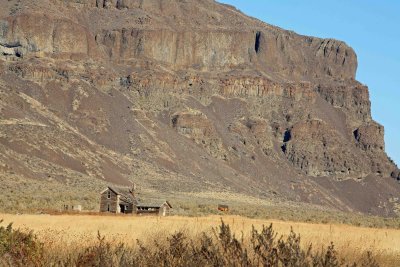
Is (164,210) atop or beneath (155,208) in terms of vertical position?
beneath

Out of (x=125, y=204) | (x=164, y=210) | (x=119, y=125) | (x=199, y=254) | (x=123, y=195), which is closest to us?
(x=199, y=254)

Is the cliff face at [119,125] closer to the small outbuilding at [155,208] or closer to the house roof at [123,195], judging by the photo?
the house roof at [123,195]

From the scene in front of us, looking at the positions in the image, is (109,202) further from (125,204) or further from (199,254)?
(199,254)

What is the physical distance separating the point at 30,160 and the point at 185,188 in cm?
2933

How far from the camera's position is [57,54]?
184625 millimetres

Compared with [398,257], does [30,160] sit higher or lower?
higher

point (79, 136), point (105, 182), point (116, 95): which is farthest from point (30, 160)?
point (116, 95)

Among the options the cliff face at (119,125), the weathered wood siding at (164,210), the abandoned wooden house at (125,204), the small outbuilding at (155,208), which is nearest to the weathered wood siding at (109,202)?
the abandoned wooden house at (125,204)

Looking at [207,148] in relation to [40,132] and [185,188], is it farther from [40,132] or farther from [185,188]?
[40,132]

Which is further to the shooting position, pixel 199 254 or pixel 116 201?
pixel 116 201

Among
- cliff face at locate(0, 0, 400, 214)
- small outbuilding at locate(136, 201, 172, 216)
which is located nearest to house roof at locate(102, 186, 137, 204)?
small outbuilding at locate(136, 201, 172, 216)

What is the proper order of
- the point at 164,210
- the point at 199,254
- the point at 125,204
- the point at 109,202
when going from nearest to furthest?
the point at 199,254 < the point at 164,210 < the point at 125,204 < the point at 109,202

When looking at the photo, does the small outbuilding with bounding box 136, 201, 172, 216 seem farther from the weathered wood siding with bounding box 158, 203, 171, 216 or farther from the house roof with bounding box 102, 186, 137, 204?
the house roof with bounding box 102, 186, 137, 204

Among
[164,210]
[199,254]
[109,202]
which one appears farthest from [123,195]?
[199,254]
